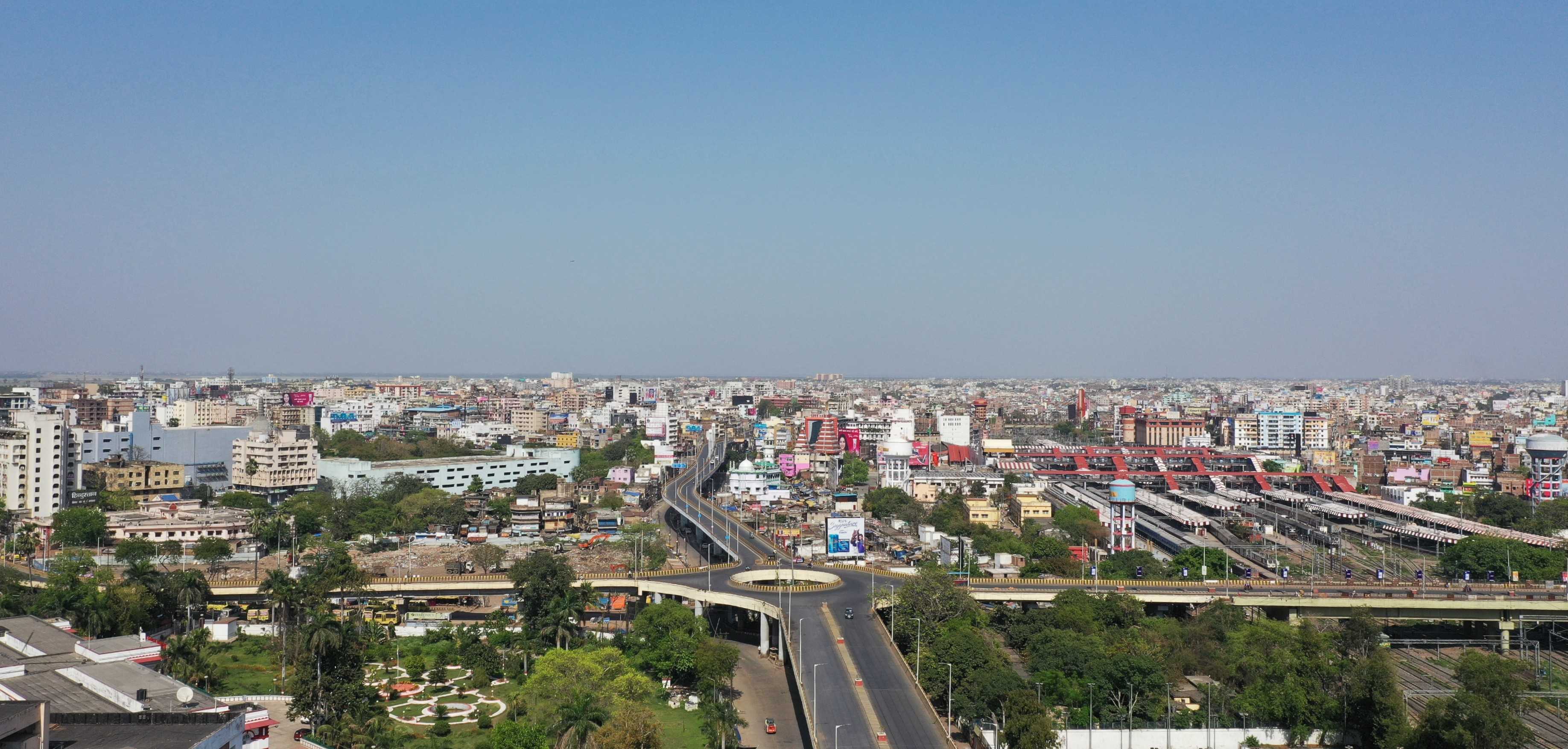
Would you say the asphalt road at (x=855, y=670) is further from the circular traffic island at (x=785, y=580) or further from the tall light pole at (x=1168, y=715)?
the tall light pole at (x=1168, y=715)

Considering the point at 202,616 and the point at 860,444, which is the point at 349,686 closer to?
the point at 202,616

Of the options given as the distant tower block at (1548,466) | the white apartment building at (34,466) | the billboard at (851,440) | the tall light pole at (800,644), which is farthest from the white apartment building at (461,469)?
the distant tower block at (1548,466)

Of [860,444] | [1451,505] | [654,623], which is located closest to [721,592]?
[654,623]

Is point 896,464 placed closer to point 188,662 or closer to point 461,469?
point 461,469

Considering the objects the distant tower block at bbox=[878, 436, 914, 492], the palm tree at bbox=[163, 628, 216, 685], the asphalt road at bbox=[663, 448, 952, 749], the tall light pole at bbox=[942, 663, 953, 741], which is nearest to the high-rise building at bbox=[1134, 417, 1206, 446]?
the distant tower block at bbox=[878, 436, 914, 492]

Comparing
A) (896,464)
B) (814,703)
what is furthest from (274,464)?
(814,703)

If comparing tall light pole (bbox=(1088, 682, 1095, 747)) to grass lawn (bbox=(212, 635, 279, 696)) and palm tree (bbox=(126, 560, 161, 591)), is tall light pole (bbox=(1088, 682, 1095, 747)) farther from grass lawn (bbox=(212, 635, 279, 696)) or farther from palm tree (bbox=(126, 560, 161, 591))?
palm tree (bbox=(126, 560, 161, 591))
